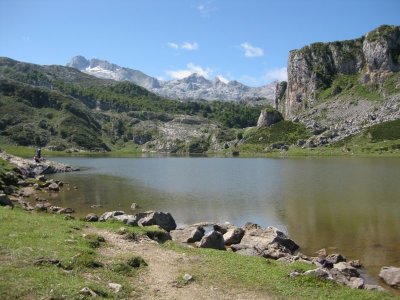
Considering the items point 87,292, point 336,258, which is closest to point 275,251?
point 336,258

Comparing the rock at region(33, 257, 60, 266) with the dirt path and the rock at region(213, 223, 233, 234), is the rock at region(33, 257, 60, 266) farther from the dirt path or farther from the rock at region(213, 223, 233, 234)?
the rock at region(213, 223, 233, 234)

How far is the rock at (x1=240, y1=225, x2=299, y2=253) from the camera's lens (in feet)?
126

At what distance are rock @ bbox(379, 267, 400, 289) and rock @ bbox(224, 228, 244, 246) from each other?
15.0 m

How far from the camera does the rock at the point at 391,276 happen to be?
28812mm

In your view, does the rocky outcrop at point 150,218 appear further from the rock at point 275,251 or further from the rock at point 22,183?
the rock at point 22,183

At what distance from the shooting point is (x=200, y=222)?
175 ft

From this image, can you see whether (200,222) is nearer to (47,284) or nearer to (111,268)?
(111,268)

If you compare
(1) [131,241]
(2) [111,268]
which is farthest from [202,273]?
(1) [131,241]

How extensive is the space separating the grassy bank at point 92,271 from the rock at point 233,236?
33.7 feet

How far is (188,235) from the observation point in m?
42.8

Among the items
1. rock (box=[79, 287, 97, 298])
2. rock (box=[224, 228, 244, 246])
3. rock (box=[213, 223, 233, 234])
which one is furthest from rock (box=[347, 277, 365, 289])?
rock (box=[213, 223, 233, 234])

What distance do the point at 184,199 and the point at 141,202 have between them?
8.46 metres

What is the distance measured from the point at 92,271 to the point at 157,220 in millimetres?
22693

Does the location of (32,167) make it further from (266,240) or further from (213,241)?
(266,240)
